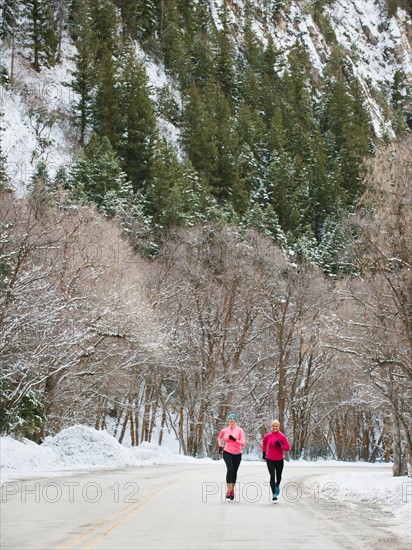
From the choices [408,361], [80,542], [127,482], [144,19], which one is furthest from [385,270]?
[144,19]

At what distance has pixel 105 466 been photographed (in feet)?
77.7

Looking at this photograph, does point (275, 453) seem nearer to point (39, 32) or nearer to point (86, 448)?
point (86, 448)

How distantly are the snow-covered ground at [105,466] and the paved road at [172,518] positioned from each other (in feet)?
1.94

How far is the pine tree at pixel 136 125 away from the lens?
68.5 metres

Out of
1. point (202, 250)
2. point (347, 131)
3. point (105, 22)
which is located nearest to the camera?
point (202, 250)

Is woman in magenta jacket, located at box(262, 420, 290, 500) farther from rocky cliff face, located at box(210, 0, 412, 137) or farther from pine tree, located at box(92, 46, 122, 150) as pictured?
rocky cliff face, located at box(210, 0, 412, 137)

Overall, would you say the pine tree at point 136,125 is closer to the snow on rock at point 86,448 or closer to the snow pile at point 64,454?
the snow pile at point 64,454

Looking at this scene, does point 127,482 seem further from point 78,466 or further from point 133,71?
point 133,71

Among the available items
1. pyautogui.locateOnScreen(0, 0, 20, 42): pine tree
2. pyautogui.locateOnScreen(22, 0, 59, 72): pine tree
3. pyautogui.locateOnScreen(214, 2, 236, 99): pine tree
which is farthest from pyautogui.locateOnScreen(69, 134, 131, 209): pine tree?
pyautogui.locateOnScreen(214, 2, 236, 99): pine tree

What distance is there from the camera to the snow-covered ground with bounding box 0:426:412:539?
15.5 m

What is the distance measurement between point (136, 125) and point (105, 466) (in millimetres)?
51688

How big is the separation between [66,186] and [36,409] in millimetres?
30744

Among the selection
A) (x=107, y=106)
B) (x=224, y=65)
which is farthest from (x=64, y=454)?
(x=224, y=65)

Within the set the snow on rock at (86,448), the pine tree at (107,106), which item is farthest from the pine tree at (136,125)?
the snow on rock at (86,448)
